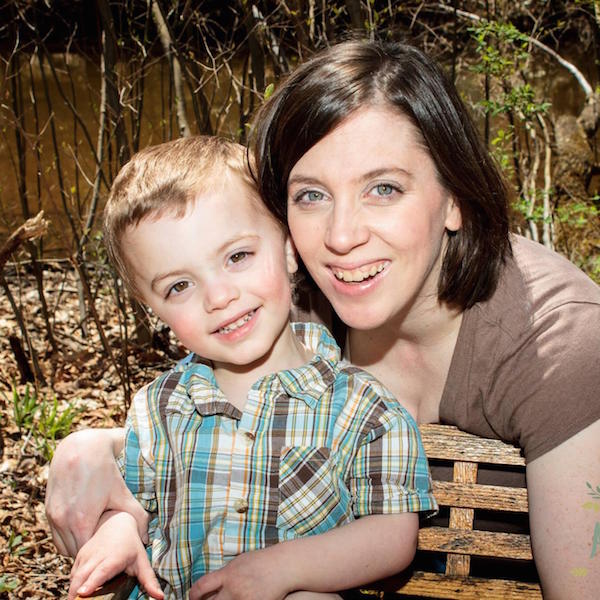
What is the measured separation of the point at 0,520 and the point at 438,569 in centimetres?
227

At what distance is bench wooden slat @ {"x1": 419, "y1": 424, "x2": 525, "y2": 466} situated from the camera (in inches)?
86.2

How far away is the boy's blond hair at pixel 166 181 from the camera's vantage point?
1.93 meters

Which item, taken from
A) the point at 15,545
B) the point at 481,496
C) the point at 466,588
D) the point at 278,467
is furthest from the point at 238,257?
the point at 15,545

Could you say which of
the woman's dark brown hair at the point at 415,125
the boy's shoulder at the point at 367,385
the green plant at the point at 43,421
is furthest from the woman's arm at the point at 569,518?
the green plant at the point at 43,421

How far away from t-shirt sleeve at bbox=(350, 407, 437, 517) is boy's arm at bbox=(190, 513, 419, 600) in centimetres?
4

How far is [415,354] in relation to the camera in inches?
94.7

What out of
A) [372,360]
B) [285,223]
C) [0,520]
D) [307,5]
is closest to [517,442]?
[372,360]

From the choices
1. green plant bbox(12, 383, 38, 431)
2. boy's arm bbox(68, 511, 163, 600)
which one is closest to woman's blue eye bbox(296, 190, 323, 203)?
boy's arm bbox(68, 511, 163, 600)

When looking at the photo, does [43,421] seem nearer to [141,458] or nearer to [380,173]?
[141,458]

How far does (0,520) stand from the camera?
382 cm

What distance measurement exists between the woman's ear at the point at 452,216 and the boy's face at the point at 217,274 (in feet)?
1.58

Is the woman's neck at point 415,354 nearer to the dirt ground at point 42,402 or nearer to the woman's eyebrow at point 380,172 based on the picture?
the woman's eyebrow at point 380,172

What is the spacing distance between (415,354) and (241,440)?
682mm

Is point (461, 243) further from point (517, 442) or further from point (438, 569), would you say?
point (438, 569)
